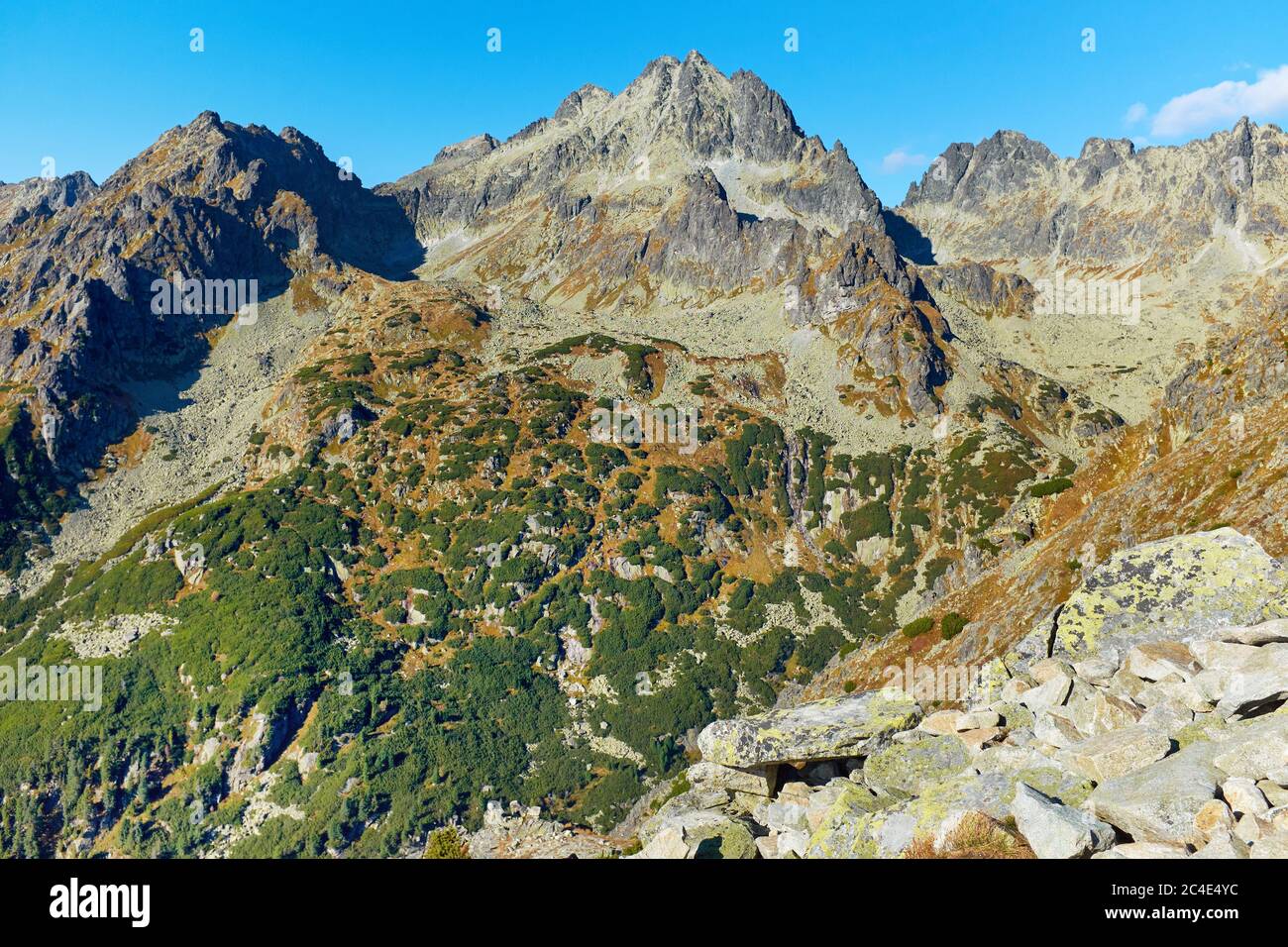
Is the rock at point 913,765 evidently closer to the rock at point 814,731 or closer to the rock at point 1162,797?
the rock at point 814,731

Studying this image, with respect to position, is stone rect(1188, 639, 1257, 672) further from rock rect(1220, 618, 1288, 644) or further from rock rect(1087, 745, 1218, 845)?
rock rect(1087, 745, 1218, 845)

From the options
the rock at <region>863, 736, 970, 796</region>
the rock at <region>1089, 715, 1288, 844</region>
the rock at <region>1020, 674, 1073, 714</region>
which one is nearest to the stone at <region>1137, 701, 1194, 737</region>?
the rock at <region>1089, 715, 1288, 844</region>

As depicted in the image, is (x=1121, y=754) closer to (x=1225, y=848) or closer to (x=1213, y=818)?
A: (x=1213, y=818)

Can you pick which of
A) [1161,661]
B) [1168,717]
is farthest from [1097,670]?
[1168,717]

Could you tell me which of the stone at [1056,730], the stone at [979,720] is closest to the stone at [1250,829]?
the stone at [1056,730]

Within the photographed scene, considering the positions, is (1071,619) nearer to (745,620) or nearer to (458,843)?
(458,843)
